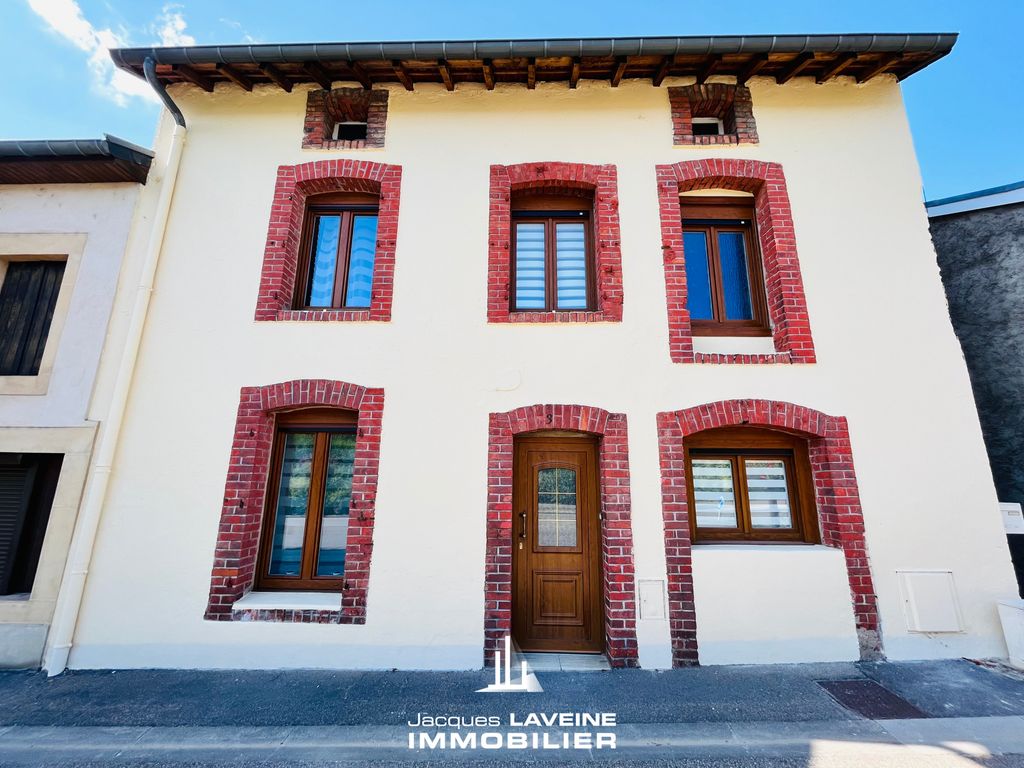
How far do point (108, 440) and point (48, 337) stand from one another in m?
1.43

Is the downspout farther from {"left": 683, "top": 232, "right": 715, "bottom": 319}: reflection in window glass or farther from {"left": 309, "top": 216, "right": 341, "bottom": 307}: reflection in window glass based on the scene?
{"left": 683, "top": 232, "right": 715, "bottom": 319}: reflection in window glass

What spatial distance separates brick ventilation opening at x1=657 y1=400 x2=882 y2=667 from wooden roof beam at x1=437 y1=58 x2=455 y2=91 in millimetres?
4547

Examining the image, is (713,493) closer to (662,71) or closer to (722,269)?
(722,269)

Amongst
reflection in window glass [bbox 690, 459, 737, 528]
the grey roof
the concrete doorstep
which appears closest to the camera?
the concrete doorstep

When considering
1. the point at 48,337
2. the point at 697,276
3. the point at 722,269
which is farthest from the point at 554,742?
the point at 48,337

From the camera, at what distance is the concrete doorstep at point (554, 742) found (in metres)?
2.77

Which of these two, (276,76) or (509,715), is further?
(276,76)

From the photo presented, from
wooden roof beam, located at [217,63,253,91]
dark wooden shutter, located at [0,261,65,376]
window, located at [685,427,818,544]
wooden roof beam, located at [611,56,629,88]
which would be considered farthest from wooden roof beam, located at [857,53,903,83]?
dark wooden shutter, located at [0,261,65,376]

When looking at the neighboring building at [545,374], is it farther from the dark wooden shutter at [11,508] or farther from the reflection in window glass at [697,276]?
the dark wooden shutter at [11,508]

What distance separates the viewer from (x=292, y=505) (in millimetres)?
4590

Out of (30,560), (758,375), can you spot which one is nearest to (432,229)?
(758,375)

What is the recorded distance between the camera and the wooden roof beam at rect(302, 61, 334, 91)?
5070 mm

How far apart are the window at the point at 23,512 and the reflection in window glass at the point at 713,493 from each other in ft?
21.6

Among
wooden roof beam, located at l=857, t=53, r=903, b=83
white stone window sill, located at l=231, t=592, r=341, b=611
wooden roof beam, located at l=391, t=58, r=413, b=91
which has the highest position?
wooden roof beam, located at l=857, t=53, r=903, b=83
